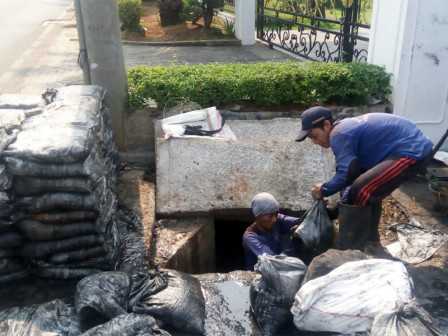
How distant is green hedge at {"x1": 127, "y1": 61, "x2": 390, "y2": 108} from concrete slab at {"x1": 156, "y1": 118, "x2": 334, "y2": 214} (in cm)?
88

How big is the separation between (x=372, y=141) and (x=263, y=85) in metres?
2.29

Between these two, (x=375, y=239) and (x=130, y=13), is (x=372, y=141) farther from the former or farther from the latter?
(x=130, y=13)

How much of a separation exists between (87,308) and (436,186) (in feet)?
11.5

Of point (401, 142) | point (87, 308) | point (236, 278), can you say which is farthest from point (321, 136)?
point (87, 308)

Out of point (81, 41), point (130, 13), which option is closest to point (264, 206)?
point (81, 41)

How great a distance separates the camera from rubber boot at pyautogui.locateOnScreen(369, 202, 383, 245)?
156 inches

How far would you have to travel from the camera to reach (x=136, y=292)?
2896 millimetres

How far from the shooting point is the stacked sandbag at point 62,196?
285 cm

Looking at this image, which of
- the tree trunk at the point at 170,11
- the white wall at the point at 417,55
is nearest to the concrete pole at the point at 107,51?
the white wall at the point at 417,55

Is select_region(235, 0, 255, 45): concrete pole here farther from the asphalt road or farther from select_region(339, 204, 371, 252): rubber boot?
select_region(339, 204, 371, 252): rubber boot

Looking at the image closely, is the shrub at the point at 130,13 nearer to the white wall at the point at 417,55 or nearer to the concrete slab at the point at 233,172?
the white wall at the point at 417,55

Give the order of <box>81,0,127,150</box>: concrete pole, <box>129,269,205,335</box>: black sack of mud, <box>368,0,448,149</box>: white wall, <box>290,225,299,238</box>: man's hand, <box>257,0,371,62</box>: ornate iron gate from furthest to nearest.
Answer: <box>257,0,371,62</box>: ornate iron gate, <box>368,0,448,149</box>: white wall, <box>81,0,127,150</box>: concrete pole, <box>290,225,299,238</box>: man's hand, <box>129,269,205,335</box>: black sack of mud

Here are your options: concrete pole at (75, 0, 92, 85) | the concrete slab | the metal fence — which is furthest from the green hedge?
the metal fence

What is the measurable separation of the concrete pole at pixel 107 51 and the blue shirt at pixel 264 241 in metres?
2.21
